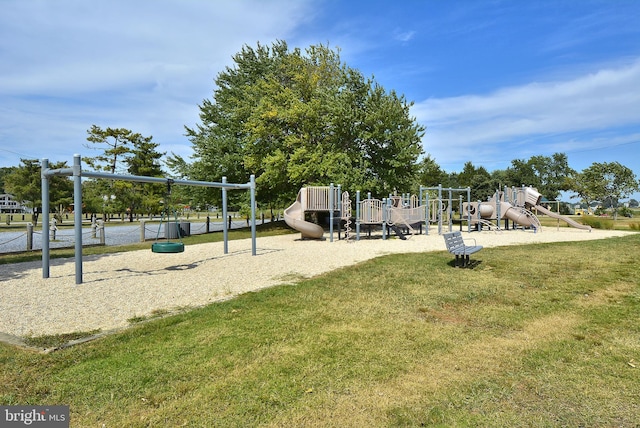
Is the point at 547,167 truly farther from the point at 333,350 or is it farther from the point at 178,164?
the point at 333,350

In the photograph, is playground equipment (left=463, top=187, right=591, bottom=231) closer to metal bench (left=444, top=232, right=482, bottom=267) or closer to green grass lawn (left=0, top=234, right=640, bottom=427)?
metal bench (left=444, top=232, right=482, bottom=267)

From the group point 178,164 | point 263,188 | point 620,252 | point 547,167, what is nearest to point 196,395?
point 620,252

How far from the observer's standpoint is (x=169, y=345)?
454cm

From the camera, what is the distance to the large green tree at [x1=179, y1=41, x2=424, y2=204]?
76.6 feet

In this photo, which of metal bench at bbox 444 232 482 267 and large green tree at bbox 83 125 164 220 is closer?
metal bench at bbox 444 232 482 267

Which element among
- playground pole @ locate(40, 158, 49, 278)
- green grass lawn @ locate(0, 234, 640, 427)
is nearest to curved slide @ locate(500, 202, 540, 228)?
green grass lawn @ locate(0, 234, 640, 427)

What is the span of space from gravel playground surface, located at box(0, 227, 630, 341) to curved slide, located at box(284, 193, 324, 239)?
A: 4.34 metres

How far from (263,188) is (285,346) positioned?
22873 millimetres

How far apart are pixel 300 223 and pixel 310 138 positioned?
8647 millimetres

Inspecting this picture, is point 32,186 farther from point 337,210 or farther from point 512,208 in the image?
point 512,208

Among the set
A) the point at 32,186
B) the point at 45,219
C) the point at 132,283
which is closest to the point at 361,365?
the point at 132,283

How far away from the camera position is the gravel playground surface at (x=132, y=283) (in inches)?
233

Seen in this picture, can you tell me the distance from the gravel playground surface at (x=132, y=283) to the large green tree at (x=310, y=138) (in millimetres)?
10180

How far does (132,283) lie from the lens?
28.0 feet
